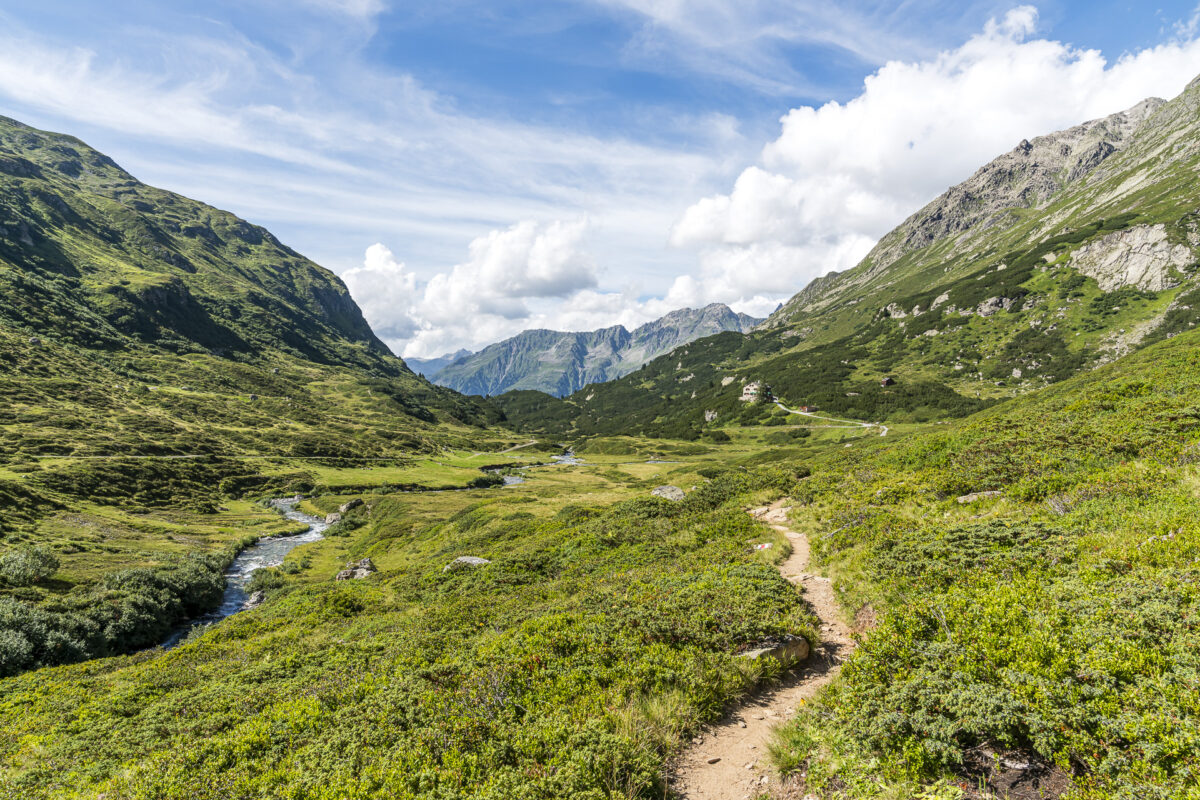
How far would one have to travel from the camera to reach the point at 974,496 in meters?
20.2

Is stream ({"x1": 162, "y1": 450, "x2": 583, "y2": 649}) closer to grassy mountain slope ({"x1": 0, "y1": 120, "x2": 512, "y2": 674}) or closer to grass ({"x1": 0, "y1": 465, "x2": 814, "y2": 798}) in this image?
grassy mountain slope ({"x1": 0, "y1": 120, "x2": 512, "y2": 674})

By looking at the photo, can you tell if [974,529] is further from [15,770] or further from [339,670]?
[15,770]

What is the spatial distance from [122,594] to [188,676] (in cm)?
3017

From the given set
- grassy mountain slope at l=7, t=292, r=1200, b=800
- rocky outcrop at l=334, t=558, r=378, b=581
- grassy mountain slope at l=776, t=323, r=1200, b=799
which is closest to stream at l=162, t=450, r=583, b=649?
rocky outcrop at l=334, t=558, r=378, b=581

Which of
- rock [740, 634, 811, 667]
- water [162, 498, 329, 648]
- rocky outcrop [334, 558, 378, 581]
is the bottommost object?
water [162, 498, 329, 648]

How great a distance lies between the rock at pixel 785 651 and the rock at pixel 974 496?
12.6 m

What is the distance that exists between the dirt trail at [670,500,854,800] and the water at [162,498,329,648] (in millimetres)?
46826

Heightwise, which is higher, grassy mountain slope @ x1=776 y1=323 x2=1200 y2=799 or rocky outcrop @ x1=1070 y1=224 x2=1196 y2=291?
rocky outcrop @ x1=1070 y1=224 x2=1196 y2=291

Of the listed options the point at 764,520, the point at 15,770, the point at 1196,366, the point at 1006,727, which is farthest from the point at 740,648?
the point at 1196,366

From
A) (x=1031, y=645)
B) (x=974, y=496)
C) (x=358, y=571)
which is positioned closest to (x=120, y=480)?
(x=358, y=571)

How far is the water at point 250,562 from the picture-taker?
139 feet

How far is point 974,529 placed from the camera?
1460 centimetres

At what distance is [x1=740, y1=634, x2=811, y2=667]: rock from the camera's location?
1155 centimetres

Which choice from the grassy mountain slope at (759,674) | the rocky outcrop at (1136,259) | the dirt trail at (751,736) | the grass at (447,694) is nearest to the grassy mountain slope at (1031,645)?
the grassy mountain slope at (759,674)
